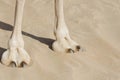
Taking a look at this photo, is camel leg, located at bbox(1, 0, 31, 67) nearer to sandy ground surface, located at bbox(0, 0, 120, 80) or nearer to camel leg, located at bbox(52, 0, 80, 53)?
sandy ground surface, located at bbox(0, 0, 120, 80)

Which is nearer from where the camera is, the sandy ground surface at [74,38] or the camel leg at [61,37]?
the sandy ground surface at [74,38]

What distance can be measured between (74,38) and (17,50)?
0.94 m

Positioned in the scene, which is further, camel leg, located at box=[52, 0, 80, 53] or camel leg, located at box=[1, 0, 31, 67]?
camel leg, located at box=[52, 0, 80, 53]

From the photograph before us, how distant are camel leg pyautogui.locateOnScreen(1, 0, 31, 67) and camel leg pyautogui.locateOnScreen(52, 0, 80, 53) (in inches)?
17.9

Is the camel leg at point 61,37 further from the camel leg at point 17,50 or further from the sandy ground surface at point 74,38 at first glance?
the camel leg at point 17,50

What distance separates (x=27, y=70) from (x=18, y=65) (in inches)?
3.8

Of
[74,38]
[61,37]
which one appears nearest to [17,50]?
[61,37]

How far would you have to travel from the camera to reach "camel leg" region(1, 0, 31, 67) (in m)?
3.89

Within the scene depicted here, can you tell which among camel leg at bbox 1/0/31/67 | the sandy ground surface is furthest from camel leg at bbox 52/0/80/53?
camel leg at bbox 1/0/31/67

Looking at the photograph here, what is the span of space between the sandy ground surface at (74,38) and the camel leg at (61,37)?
0.23 feet

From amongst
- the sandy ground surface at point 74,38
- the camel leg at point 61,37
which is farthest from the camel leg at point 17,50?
the camel leg at point 61,37

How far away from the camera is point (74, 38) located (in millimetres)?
4680

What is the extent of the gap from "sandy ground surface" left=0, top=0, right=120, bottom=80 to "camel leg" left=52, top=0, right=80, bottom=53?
0.07m

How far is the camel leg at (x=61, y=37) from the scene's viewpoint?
427cm
